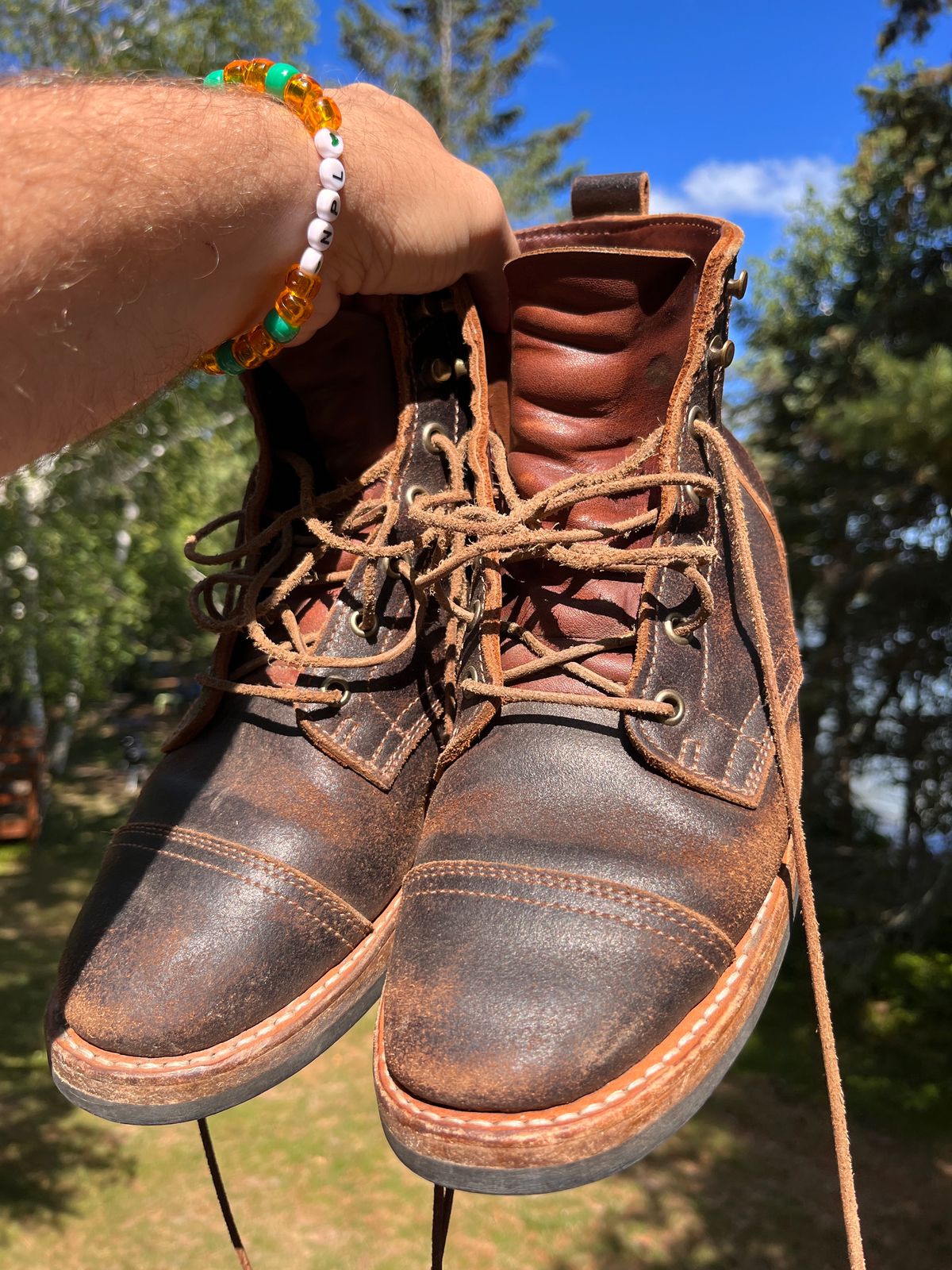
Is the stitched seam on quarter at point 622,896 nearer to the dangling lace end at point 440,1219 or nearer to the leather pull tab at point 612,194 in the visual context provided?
the dangling lace end at point 440,1219

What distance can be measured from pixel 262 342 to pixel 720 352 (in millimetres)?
616

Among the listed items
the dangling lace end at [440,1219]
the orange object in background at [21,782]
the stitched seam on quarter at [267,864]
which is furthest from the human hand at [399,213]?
the orange object in background at [21,782]

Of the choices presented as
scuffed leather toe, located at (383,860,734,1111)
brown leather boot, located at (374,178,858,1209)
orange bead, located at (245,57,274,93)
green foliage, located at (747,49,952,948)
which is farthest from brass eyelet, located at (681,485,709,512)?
green foliage, located at (747,49,952,948)

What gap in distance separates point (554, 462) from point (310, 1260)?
6.10 meters

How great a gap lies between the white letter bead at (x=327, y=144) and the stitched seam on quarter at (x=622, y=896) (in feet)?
2.75

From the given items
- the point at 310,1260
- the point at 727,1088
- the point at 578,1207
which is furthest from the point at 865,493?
the point at 310,1260

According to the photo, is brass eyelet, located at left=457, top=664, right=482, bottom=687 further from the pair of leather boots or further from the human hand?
the human hand

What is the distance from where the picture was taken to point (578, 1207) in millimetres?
6293

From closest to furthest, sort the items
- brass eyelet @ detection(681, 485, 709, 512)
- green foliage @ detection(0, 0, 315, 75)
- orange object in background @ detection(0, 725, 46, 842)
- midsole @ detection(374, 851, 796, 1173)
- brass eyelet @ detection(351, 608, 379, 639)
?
midsole @ detection(374, 851, 796, 1173) < brass eyelet @ detection(681, 485, 709, 512) < brass eyelet @ detection(351, 608, 379, 639) < green foliage @ detection(0, 0, 315, 75) < orange object in background @ detection(0, 725, 46, 842)

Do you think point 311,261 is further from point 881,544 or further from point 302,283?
point 881,544

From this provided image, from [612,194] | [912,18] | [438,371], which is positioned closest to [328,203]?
[438,371]

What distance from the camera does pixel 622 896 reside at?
3.49ft

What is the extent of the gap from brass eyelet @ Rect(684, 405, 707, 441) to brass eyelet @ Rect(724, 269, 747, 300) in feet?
0.50

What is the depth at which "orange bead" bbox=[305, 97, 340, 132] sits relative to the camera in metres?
1.13
